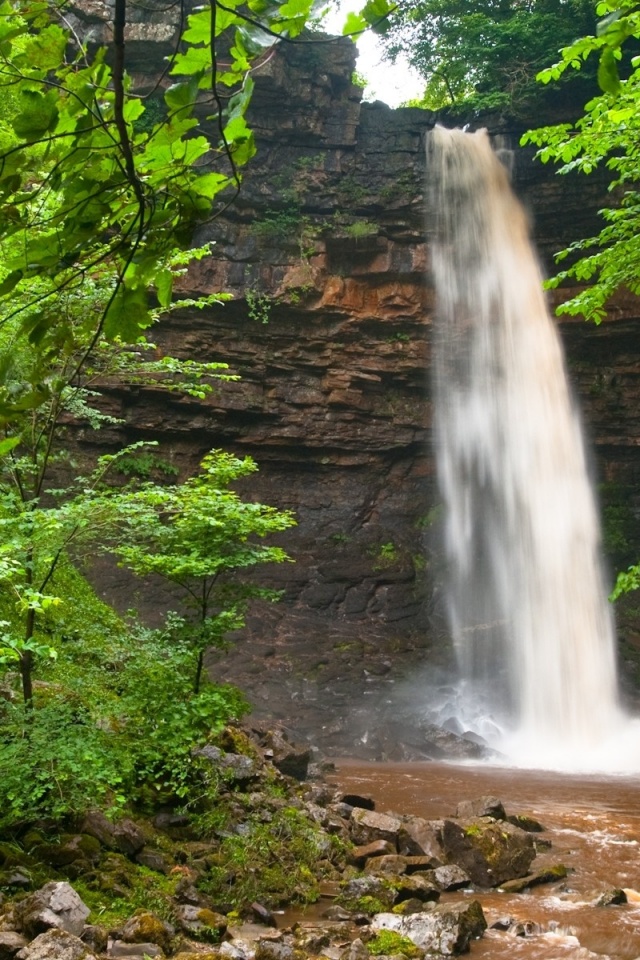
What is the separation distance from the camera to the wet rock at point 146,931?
14.1ft

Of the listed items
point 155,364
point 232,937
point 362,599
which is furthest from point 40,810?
point 362,599

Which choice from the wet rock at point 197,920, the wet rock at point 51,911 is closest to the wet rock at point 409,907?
the wet rock at point 197,920

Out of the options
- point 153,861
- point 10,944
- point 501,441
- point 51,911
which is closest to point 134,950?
point 51,911

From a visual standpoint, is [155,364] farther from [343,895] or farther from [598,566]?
[598,566]

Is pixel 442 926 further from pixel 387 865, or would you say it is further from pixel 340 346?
pixel 340 346

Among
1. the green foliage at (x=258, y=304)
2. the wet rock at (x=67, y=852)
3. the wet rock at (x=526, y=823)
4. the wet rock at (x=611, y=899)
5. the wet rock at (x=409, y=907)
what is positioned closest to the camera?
the wet rock at (x=67, y=852)

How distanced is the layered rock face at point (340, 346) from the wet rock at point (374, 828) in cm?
999

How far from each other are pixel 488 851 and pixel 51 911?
356 cm

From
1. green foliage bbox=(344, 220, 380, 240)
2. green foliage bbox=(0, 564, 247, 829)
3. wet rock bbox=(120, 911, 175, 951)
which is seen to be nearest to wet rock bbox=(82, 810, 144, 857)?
green foliage bbox=(0, 564, 247, 829)

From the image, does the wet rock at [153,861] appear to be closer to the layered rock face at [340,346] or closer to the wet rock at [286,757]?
the wet rock at [286,757]

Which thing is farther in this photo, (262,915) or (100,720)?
(100,720)

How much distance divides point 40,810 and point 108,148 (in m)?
4.82

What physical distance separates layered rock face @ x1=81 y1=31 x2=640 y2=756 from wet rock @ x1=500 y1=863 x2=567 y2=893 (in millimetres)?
10785

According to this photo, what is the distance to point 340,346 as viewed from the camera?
18547 millimetres
